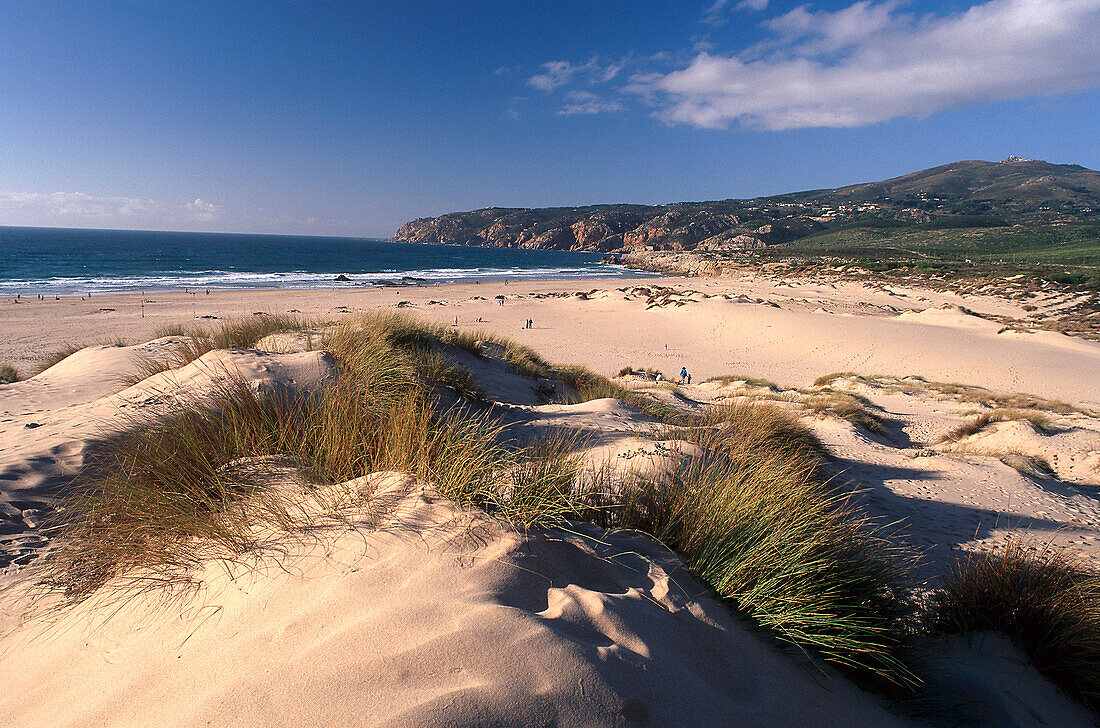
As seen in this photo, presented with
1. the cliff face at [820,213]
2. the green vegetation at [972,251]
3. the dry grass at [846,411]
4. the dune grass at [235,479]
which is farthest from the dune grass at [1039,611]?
the cliff face at [820,213]

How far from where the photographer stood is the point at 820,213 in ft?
401

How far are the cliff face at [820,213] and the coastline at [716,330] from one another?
260 feet

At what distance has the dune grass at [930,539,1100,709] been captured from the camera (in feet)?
8.76

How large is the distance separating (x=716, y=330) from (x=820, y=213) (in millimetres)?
118367

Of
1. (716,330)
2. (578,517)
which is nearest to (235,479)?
(578,517)

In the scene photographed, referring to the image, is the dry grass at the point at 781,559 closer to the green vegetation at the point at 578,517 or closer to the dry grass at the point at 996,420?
the green vegetation at the point at 578,517

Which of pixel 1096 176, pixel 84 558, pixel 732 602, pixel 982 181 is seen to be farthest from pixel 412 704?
pixel 1096 176

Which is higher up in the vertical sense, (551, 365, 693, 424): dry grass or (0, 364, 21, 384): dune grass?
(0, 364, 21, 384): dune grass

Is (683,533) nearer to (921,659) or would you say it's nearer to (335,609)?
(921,659)

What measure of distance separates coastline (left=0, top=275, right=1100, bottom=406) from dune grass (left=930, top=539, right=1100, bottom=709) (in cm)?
1139

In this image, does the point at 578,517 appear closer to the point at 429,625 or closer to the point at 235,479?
the point at 429,625

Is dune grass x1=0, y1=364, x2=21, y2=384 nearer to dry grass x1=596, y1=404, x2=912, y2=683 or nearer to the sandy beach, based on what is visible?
the sandy beach

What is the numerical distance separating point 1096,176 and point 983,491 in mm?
198359

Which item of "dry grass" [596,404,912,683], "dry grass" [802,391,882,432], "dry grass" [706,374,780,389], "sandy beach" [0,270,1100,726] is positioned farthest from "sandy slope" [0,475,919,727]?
"dry grass" [706,374,780,389]
